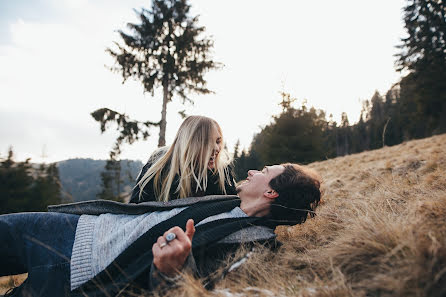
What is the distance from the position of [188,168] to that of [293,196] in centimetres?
110

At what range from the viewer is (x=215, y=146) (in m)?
2.53

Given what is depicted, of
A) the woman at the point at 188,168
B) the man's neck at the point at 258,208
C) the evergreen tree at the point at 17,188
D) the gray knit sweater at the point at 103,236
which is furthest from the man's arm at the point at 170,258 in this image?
the evergreen tree at the point at 17,188

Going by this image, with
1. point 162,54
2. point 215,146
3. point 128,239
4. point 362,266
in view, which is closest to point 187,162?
point 215,146

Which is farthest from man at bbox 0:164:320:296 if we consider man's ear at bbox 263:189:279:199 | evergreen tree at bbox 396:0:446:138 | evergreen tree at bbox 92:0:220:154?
evergreen tree at bbox 396:0:446:138

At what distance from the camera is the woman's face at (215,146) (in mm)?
2514

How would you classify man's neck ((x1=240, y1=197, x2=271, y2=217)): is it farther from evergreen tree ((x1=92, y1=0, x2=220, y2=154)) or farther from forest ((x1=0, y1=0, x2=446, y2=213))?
evergreen tree ((x1=92, y1=0, x2=220, y2=154))

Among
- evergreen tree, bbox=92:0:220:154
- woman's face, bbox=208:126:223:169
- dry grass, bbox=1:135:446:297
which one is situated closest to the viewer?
dry grass, bbox=1:135:446:297

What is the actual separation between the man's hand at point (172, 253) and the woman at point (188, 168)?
2.71 feet

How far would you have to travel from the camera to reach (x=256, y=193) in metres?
2.37

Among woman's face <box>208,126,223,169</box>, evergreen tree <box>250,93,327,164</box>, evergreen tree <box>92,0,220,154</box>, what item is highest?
evergreen tree <box>92,0,220,154</box>

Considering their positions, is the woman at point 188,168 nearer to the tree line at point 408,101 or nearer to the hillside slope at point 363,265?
the hillside slope at point 363,265

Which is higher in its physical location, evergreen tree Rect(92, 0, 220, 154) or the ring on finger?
evergreen tree Rect(92, 0, 220, 154)

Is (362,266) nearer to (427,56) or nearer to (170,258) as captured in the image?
(170,258)

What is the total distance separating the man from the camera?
1.47 metres
